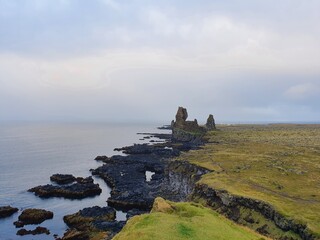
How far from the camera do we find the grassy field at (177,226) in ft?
79.5

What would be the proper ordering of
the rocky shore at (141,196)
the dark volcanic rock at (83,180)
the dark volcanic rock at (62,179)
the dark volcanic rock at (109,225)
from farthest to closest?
the dark volcanic rock at (62,179) < the dark volcanic rock at (83,180) < the dark volcanic rock at (109,225) < the rocky shore at (141,196)

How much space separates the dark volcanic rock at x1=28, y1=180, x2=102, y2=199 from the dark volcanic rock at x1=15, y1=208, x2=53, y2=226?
1900 cm

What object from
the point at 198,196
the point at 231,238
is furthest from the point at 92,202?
the point at 231,238

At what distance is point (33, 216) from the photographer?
70.2 meters

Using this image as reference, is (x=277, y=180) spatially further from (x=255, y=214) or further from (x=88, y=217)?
(x=88, y=217)

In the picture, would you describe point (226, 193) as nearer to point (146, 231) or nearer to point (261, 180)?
point (261, 180)

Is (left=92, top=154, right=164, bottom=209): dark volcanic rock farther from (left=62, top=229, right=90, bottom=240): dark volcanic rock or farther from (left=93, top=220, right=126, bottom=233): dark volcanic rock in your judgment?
(left=62, top=229, right=90, bottom=240): dark volcanic rock

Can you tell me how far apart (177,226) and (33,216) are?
5268cm

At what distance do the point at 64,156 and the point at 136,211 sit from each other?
4366 inches

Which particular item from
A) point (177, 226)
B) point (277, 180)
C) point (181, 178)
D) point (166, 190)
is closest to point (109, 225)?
point (181, 178)

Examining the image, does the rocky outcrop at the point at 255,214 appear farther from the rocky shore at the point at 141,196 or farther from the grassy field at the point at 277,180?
the grassy field at the point at 277,180

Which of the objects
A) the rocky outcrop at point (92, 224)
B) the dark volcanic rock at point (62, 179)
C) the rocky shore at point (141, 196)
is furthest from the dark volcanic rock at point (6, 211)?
the dark volcanic rock at point (62, 179)

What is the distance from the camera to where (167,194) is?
83625 mm

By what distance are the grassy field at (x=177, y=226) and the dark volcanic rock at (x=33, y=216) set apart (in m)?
44.7
